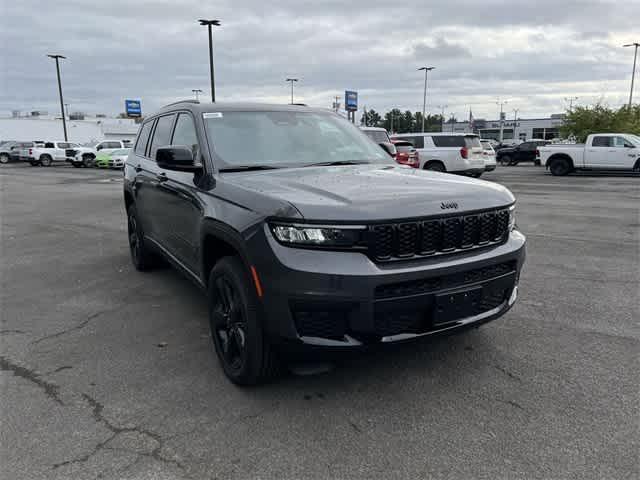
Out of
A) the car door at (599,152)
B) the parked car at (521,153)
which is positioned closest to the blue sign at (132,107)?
the parked car at (521,153)

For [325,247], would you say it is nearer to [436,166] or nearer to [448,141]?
[436,166]

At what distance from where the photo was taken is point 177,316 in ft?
14.7

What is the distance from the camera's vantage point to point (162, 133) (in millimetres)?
4891

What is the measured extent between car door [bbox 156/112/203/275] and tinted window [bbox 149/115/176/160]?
20 centimetres

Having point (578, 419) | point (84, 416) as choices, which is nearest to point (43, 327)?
point (84, 416)

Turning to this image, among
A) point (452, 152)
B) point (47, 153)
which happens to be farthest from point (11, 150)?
point (452, 152)

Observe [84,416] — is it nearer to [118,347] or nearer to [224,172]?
[118,347]

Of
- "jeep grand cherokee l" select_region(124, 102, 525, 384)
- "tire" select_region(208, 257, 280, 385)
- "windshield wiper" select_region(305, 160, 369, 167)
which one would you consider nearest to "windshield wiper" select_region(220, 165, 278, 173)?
"jeep grand cherokee l" select_region(124, 102, 525, 384)

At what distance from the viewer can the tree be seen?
33250 millimetres

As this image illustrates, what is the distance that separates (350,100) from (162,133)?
5387 cm

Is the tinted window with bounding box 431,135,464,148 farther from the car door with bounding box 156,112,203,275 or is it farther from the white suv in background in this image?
the car door with bounding box 156,112,203,275

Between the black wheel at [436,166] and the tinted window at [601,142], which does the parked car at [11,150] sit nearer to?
the black wheel at [436,166]

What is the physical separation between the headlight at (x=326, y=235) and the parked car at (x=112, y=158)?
32012 mm

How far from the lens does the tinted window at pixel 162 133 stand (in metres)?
4.66
